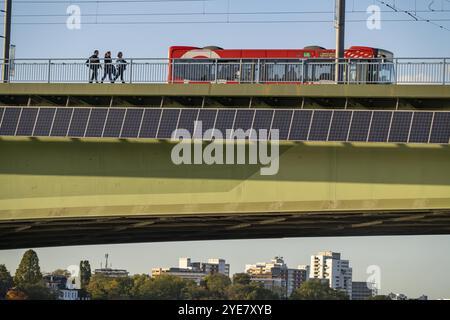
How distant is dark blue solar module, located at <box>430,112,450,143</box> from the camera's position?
48.7 metres

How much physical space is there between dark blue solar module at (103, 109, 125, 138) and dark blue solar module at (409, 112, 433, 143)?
12066 millimetres

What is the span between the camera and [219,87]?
51094 millimetres

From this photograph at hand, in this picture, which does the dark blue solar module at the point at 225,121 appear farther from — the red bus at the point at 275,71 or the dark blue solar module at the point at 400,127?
the dark blue solar module at the point at 400,127

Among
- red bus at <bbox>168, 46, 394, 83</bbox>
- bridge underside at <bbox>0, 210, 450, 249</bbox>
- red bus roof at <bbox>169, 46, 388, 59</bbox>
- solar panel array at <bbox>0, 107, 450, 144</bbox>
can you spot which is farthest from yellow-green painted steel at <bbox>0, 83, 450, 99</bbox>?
red bus roof at <bbox>169, 46, 388, 59</bbox>

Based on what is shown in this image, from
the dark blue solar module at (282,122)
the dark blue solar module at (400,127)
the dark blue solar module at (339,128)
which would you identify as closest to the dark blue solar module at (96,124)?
the dark blue solar module at (282,122)

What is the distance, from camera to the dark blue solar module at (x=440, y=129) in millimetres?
→ 48656

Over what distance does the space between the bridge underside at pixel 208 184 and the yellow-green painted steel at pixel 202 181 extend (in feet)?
0.13

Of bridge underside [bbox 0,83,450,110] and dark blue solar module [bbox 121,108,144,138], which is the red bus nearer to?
bridge underside [bbox 0,83,450,110]

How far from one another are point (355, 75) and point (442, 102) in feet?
15.6

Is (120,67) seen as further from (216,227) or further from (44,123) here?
(216,227)

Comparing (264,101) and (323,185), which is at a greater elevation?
(264,101)

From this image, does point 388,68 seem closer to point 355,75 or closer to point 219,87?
point 355,75
